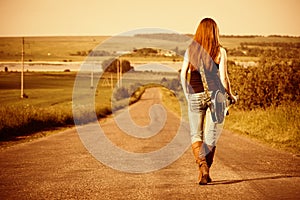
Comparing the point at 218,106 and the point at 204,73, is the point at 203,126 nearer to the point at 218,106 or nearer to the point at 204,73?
the point at 218,106

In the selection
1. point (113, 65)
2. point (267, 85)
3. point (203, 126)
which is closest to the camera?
point (203, 126)

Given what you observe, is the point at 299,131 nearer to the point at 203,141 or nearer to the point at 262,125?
the point at 262,125

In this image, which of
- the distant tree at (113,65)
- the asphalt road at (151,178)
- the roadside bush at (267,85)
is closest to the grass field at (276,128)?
the asphalt road at (151,178)

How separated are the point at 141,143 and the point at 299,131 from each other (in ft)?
16.6

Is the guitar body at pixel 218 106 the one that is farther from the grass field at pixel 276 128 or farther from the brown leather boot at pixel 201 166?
the grass field at pixel 276 128

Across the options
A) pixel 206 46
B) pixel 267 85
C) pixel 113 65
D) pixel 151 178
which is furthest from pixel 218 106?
pixel 113 65

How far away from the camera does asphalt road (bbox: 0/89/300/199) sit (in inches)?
222

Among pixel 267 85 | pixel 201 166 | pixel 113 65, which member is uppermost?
pixel 113 65

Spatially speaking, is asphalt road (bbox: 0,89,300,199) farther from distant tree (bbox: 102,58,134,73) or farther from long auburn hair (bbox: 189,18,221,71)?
distant tree (bbox: 102,58,134,73)

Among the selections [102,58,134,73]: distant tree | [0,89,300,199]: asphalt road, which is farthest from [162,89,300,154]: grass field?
[102,58,134,73]: distant tree

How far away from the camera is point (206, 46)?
6.35 m

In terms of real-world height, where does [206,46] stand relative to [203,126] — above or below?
above

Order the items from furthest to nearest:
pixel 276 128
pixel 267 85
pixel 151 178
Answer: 1. pixel 267 85
2. pixel 276 128
3. pixel 151 178

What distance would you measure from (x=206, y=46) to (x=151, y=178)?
2255mm
